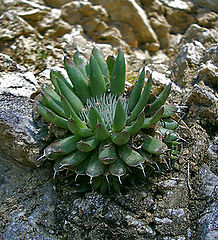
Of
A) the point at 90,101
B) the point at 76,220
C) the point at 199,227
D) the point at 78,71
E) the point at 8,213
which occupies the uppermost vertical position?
the point at 78,71

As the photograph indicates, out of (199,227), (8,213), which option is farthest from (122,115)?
(8,213)

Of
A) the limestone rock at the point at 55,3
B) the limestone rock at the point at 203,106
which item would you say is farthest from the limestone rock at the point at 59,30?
the limestone rock at the point at 203,106

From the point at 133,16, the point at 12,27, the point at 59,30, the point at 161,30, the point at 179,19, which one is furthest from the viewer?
the point at 179,19

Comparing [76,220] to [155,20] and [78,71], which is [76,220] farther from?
Answer: [155,20]

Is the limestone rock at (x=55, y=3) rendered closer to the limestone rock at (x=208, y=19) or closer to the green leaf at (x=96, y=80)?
the limestone rock at (x=208, y=19)

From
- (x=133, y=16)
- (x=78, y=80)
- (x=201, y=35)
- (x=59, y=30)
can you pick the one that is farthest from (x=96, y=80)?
(x=133, y=16)

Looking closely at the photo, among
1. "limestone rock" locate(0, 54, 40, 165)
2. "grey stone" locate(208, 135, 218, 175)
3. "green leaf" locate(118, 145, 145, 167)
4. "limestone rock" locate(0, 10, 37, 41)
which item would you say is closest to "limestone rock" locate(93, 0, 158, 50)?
"limestone rock" locate(0, 10, 37, 41)

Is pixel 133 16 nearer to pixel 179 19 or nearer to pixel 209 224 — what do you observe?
pixel 179 19

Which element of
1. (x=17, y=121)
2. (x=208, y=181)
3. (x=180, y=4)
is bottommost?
(x=17, y=121)
